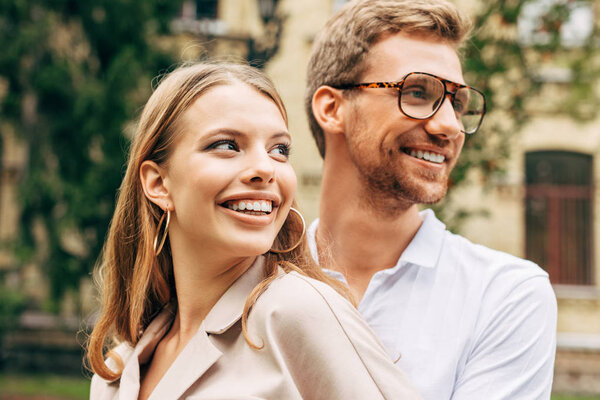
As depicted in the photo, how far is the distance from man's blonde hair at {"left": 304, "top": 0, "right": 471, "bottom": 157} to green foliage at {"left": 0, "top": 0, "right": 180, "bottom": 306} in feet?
20.8

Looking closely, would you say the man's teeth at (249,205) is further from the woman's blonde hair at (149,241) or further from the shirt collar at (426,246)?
the shirt collar at (426,246)

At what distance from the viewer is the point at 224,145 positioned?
171 centimetres

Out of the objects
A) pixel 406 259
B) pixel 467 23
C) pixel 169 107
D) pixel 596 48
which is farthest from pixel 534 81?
→ pixel 169 107

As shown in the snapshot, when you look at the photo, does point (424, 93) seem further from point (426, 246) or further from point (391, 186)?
point (426, 246)

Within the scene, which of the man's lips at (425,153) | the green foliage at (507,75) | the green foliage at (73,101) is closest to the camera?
the man's lips at (425,153)

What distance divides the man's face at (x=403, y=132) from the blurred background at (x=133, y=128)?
2.37m

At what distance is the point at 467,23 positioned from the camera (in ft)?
8.23

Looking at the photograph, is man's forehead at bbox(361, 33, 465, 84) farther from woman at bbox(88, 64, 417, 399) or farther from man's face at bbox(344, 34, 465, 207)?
woman at bbox(88, 64, 417, 399)

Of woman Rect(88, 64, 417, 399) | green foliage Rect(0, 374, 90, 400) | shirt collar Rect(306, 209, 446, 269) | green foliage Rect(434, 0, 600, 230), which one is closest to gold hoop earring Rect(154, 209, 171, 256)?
woman Rect(88, 64, 417, 399)

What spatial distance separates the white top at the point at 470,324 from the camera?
6.08ft

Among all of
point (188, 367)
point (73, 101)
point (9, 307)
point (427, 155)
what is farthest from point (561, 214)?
point (188, 367)

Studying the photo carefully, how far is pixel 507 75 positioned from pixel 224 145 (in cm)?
569

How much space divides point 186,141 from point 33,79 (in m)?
8.45

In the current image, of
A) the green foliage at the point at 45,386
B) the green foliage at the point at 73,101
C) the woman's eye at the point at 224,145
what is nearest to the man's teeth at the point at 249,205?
the woman's eye at the point at 224,145
